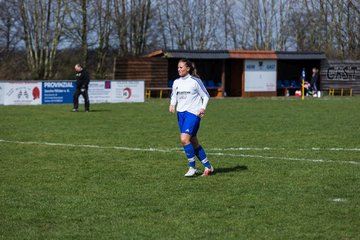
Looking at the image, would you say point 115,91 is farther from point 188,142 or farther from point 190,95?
point 188,142

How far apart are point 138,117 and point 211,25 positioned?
37.2 meters

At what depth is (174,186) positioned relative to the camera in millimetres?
9258

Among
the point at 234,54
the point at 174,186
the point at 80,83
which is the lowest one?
the point at 174,186

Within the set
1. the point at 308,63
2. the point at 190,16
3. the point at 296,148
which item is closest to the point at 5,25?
the point at 190,16

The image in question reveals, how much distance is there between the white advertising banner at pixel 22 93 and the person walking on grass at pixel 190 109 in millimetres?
22649

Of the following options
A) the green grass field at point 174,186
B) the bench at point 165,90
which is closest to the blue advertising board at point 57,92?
the bench at point 165,90

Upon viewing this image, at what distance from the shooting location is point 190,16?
191 feet

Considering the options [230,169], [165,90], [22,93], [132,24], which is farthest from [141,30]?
[230,169]

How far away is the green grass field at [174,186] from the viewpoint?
6.86m

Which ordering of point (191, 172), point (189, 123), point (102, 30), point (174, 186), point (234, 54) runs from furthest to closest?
point (102, 30)
point (234, 54)
point (189, 123)
point (191, 172)
point (174, 186)

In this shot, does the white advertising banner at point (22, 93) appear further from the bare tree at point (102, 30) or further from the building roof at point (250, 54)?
the bare tree at point (102, 30)

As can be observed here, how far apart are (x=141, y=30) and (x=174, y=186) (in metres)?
46.4

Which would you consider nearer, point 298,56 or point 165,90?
point 165,90

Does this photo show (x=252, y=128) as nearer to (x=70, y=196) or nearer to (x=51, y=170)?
(x=51, y=170)
